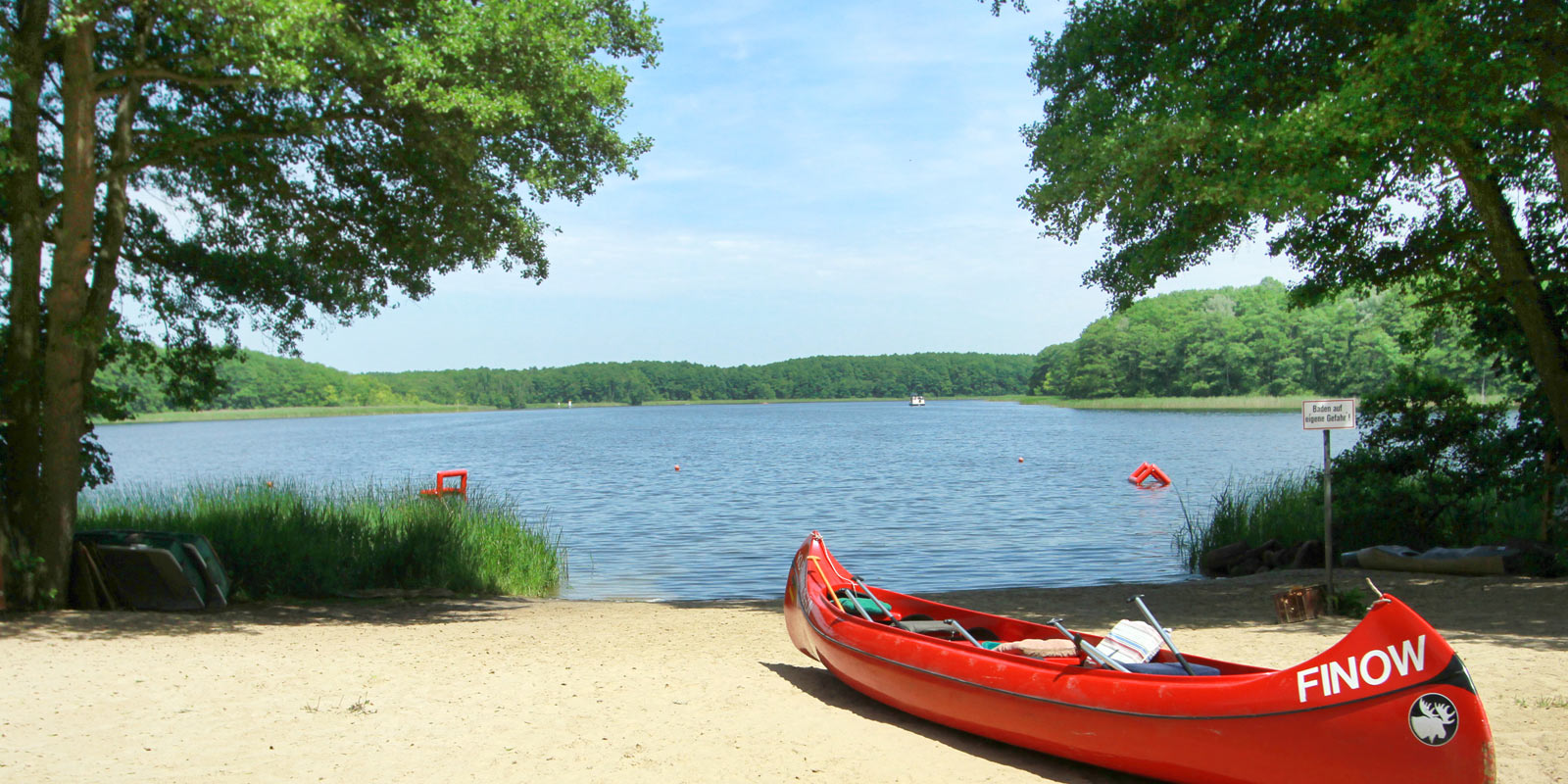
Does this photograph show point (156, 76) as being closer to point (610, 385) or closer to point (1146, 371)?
point (1146, 371)

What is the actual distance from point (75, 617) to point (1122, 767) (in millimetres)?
9927

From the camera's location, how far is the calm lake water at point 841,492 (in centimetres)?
1730

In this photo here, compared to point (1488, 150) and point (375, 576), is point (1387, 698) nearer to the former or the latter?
point (1488, 150)

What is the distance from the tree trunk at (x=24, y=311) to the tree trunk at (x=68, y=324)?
0.58 feet

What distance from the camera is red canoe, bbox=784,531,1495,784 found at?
4.48 meters

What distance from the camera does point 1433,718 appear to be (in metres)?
4.47

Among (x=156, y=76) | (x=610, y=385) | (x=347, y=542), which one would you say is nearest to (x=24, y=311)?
(x=156, y=76)

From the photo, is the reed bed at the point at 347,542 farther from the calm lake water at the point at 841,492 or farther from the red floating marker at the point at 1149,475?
the red floating marker at the point at 1149,475

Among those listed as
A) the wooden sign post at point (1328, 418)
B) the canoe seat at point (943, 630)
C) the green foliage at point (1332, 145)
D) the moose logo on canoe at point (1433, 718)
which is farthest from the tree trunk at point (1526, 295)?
the moose logo on canoe at point (1433, 718)

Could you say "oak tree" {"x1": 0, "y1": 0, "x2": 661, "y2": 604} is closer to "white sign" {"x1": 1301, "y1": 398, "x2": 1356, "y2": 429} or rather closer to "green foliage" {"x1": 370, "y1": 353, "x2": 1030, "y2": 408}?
"white sign" {"x1": 1301, "y1": 398, "x2": 1356, "y2": 429}

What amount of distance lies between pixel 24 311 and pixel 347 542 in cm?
476

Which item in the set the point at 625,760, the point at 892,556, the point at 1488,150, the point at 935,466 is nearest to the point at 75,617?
the point at 625,760

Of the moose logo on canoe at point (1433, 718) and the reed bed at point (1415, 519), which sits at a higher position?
the moose logo on canoe at point (1433, 718)

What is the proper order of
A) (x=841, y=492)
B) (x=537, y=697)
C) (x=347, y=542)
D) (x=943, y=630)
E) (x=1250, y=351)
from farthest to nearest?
1. (x=1250, y=351)
2. (x=841, y=492)
3. (x=347, y=542)
4. (x=537, y=697)
5. (x=943, y=630)
